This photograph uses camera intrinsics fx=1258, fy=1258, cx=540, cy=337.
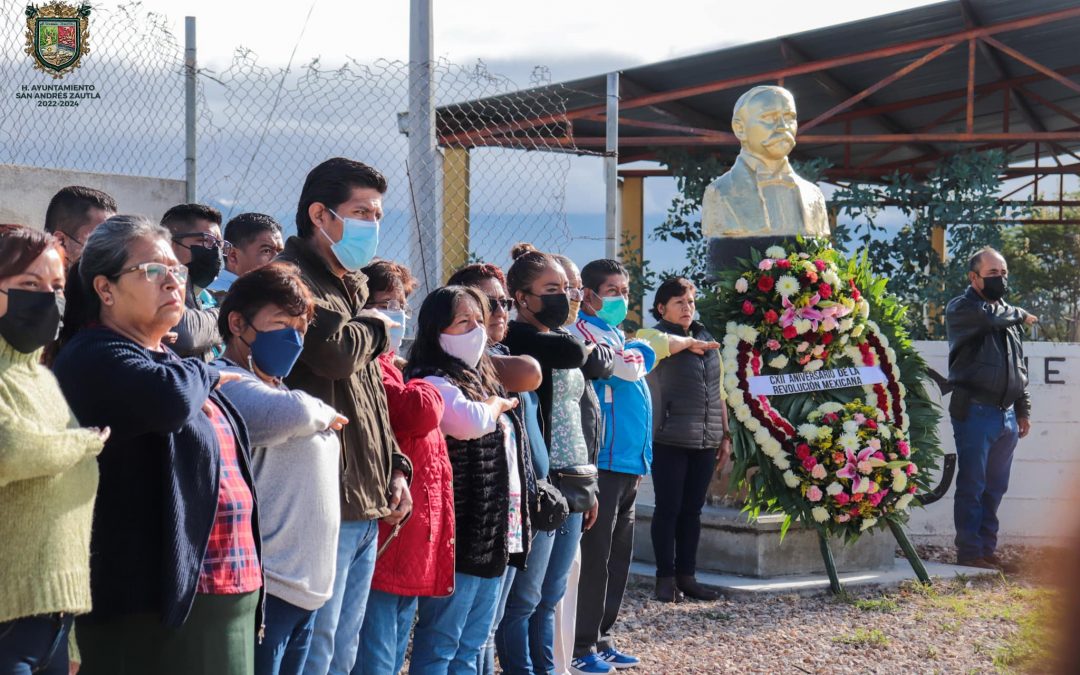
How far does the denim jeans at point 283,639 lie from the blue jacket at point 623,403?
2331mm

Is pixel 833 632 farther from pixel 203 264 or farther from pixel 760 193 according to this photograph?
pixel 203 264

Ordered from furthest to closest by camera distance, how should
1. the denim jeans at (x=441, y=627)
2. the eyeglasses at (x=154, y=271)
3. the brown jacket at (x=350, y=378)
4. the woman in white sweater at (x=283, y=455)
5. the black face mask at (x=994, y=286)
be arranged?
1. the black face mask at (x=994, y=286)
2. the denim jeans at (x=441, y=627)
3. the brown jacket at (x=350, y=378)
4. the woman in white sweater at (x=283, y=455)
5. the eyeglasses at (x=154, y=271)

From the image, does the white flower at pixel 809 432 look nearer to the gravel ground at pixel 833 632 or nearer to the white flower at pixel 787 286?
the white flower at pixel 787 286

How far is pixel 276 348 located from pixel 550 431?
180 cm

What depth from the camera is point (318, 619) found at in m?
3.29

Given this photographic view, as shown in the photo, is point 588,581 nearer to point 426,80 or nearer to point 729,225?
point 426,80

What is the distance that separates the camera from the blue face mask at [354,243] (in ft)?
11.8

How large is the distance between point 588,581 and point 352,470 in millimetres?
2162

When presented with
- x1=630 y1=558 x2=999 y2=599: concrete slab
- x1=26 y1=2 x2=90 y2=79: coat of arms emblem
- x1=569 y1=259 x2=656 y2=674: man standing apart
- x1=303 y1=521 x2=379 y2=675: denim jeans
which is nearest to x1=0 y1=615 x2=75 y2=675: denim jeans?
x1=303 y1=521 x2=379 y2=675: denim jeans

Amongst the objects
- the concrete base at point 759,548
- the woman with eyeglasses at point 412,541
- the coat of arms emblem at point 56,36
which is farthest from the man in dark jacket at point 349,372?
the concrete base at point 759,548

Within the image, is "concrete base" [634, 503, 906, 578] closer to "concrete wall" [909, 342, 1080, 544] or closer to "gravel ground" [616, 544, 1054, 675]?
"gravel ground" [616, 544, 1054, 675]

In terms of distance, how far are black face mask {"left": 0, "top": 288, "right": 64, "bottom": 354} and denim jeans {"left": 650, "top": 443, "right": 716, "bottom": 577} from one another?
4423mm

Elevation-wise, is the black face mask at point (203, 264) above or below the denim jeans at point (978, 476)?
above

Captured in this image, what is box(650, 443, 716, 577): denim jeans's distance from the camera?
6.66 metres
